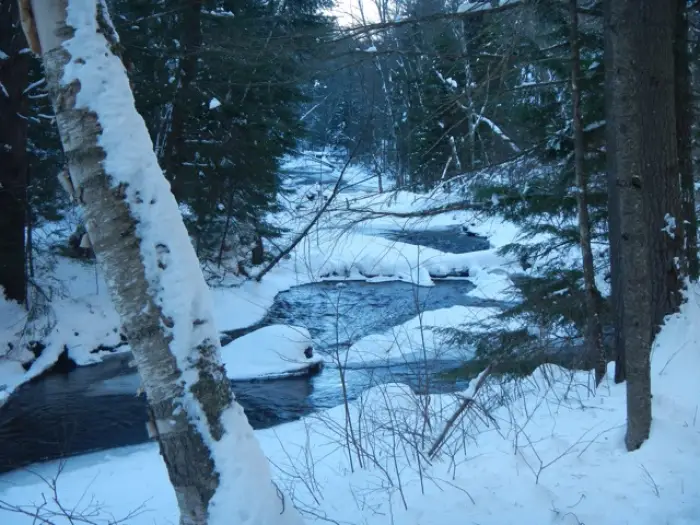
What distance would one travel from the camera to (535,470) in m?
3.61

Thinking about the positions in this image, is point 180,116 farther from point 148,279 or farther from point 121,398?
point 148,279

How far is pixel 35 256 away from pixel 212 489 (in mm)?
14969

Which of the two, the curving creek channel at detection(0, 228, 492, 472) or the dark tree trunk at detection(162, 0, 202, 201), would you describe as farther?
the dark tree trunk at detection(162, 0, 202, 201)

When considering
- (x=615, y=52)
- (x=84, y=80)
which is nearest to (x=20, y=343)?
(x=84, y=80)

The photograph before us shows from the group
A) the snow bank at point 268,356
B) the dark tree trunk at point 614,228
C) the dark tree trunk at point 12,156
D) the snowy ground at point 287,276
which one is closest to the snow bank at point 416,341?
the snow bank at point 268,356

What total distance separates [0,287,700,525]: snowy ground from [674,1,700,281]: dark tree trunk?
28.1 inches

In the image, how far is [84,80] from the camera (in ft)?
8.72

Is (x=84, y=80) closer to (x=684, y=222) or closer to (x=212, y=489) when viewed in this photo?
(x=212, y=489)

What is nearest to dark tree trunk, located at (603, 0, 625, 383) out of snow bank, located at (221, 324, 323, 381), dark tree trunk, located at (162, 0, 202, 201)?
snow bank, located at (221, 324, 323, 381)

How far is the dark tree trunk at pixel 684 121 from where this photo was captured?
5.60 m

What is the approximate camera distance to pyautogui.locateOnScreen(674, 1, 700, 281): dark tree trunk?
18.4ft

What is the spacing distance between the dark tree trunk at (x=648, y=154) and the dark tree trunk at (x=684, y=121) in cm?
72

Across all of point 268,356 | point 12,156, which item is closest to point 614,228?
point 268,356

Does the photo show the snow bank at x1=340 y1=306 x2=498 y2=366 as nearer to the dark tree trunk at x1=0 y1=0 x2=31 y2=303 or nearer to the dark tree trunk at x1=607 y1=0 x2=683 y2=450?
the dark tree trunk at x1=607 y1=0 x2=683 y2=450
